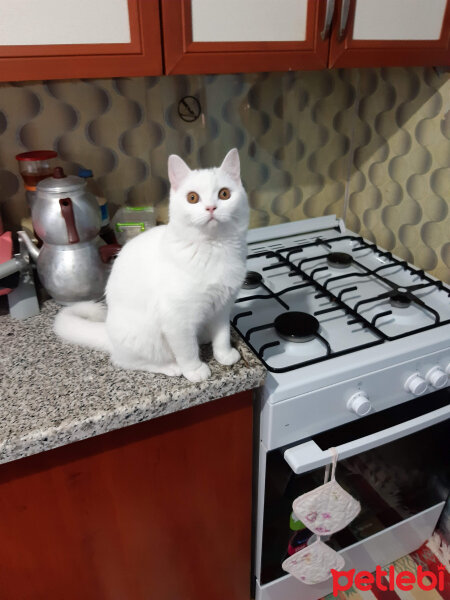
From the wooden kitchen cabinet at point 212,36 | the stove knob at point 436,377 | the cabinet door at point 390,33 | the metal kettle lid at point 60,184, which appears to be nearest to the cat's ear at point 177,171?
the wooden kitchen cabinet at point 212,36

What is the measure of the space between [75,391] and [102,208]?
55 cm

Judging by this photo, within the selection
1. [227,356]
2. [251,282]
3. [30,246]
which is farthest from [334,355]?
[30,246]

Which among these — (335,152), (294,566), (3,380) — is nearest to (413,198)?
(335,152)

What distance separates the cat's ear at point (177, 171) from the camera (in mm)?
680

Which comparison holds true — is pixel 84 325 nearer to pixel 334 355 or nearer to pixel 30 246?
pixel 30 246

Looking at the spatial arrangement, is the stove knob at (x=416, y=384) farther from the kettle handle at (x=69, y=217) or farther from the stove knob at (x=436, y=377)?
the kettle handle at (x=69, y=217)

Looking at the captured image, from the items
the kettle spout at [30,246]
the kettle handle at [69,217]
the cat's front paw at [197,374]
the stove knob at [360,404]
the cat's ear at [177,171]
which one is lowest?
the stove knob at [360,404]

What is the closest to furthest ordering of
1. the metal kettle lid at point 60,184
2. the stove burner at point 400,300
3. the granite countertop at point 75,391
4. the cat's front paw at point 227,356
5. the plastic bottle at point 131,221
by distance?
1. the granite countertop at point 75,391
2. the cat's front paw at point 227,356
3. the metal kettle lid at point 60,184
4. the stove burner at point 400,300
5. the plastic bottle at point 131,221

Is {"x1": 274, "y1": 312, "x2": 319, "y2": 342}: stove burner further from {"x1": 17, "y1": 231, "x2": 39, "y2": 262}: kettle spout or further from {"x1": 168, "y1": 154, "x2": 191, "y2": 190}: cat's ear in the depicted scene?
{"x1": 17, "y1": 231, "x2": 39, "y2": 262}: kettle spout

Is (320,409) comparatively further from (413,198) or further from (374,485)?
(413,198)

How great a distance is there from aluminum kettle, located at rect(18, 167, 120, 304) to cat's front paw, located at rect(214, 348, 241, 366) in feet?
1.15

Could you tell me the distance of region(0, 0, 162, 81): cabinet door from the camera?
2.27 feet

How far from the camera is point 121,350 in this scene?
2.57ft

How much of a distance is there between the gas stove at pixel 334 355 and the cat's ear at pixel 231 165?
36 cm
